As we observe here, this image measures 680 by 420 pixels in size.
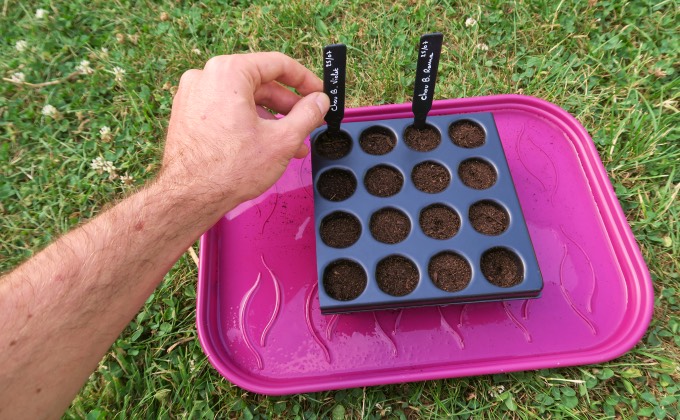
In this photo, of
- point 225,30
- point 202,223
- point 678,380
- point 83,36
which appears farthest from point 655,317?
point 83,36

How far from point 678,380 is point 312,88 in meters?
1.36

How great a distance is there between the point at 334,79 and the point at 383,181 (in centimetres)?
33

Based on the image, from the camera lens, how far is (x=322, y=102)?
1.22m

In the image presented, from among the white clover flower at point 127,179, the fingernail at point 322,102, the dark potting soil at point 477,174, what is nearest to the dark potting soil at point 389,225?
the dark potting soil at point 477,174

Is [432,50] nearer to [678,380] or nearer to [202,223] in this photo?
[202,223]

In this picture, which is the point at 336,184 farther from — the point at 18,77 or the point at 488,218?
the point at 18,77

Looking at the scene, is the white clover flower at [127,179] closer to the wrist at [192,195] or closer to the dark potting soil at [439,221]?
the wrist at [192,195]

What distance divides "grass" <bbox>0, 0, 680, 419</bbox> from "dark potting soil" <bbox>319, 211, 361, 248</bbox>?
0.44 metres

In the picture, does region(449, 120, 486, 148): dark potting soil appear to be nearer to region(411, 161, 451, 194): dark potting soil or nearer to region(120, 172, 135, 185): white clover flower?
region(411, 161, 451, 194): dark potting soil

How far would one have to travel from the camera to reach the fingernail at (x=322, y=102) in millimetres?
1208

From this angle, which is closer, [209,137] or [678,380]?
[209,137]

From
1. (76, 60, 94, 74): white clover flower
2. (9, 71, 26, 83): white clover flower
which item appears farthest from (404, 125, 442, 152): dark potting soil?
(9, 71, 26, 83): white clover flower

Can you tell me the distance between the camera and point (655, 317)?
4.55 feet

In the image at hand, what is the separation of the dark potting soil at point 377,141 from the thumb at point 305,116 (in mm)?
237
